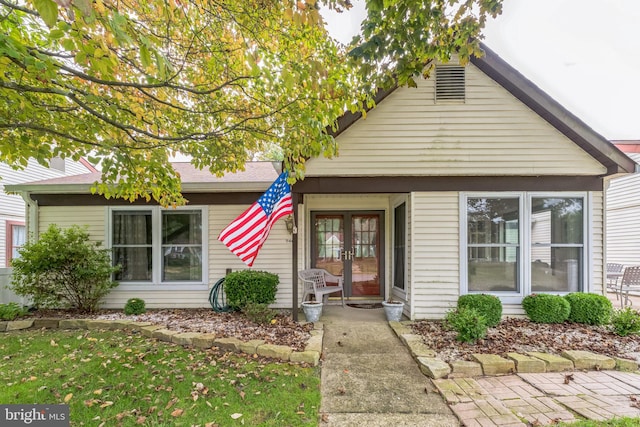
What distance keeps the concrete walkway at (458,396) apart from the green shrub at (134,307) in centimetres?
417

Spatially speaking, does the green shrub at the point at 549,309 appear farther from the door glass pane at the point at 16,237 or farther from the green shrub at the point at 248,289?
the door glass pane at the point at 16,237

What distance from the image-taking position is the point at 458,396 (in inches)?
127

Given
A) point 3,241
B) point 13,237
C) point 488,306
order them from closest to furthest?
1. point 488,306
2. point 3,241
3. point 13,237

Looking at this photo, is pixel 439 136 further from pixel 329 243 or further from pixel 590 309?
pixel 590 309

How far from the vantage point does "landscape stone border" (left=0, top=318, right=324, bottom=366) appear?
409 cm

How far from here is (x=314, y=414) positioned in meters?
2.90

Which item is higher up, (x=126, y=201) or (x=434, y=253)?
(x=126, y=201)

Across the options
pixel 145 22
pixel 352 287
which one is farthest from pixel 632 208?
pixel 145 22

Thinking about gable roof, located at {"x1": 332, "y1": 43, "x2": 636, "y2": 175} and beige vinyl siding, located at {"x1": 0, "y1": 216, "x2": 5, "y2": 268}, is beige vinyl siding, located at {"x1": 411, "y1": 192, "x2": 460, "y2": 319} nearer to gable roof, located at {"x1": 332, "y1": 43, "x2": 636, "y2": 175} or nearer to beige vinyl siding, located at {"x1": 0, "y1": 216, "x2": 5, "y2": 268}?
gable roof, located at {"x1": 332, "y1": 43, "x2": 636, "y2": 175}

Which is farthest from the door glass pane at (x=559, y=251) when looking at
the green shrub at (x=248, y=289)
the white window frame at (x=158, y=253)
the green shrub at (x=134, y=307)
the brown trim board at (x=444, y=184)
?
the green shrub at (x=134, y=307)

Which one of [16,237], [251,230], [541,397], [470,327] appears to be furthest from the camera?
[16,237]

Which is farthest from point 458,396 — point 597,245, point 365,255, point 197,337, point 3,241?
point 3,241

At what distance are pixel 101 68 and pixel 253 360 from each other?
3.61 meters

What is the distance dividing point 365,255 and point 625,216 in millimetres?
9583
